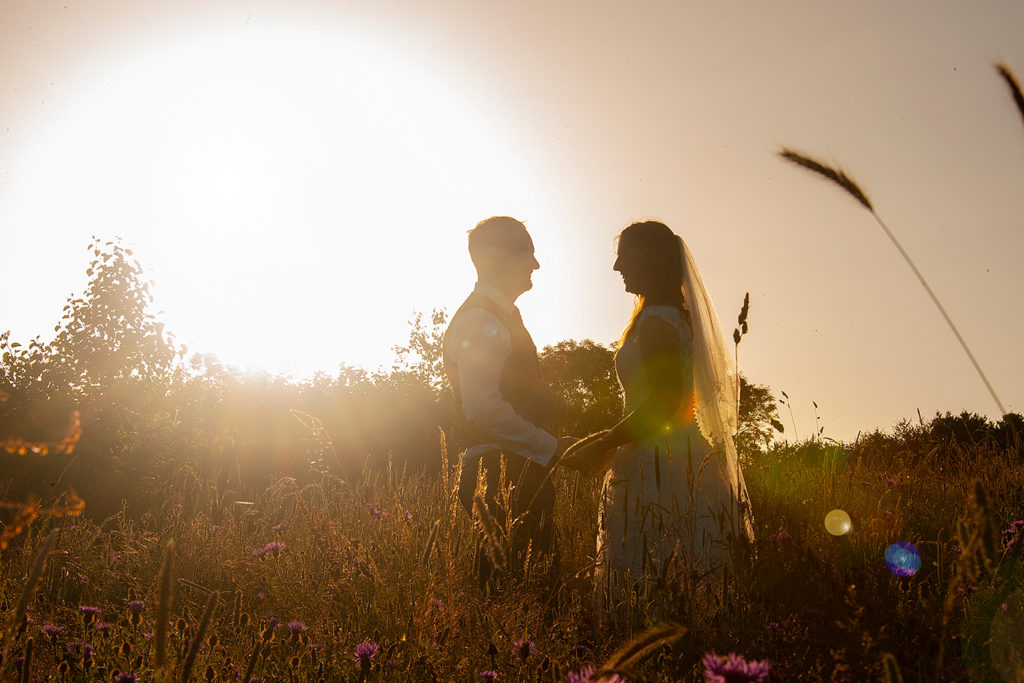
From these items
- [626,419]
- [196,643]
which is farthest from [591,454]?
[196,643]

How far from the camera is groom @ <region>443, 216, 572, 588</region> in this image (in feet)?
11.4

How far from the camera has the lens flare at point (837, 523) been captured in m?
3.61

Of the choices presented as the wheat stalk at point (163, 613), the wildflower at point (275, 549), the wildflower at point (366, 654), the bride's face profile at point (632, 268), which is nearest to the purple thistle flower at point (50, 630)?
the wildflower at point (275, 549)

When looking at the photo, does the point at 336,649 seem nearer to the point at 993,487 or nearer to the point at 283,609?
the point at 283,609

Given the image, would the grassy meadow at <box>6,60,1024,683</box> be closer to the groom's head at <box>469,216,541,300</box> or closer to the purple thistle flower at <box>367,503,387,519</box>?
the purple thistle flower at <box>367,503,387,519</box>

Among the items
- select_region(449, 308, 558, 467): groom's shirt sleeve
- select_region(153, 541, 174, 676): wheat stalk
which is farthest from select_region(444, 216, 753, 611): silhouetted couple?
select_region(153, 541, 174, 676): wheat stalk

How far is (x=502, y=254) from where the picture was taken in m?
3.83

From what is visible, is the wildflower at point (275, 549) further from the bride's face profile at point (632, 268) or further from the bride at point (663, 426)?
the bride's face profile at point (632, 268)

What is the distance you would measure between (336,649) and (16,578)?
244cm

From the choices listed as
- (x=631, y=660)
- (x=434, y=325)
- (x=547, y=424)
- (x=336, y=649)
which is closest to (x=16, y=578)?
(x=336, y=649)

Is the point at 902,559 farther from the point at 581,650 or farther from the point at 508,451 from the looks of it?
the point at 508,451

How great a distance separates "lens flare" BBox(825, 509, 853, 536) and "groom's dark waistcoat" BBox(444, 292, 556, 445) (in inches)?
61.3

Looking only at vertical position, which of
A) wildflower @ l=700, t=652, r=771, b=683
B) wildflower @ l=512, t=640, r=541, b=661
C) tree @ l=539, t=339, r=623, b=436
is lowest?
wildflower @ l=512, t=640, r=541, b=661

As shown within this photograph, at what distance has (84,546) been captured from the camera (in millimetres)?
4727
